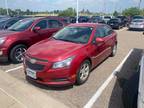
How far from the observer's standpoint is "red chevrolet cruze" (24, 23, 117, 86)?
3.77 metres

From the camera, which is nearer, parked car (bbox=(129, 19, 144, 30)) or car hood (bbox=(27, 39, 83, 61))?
car hood (bbox=(27, 39, 83, 61))

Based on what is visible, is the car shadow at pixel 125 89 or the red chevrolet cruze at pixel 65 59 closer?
the car shadow at pixel 125 89

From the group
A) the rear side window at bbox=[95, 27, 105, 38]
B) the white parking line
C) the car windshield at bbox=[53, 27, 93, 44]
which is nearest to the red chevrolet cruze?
the car windshield at bbox=[53, 27, 93, 44]

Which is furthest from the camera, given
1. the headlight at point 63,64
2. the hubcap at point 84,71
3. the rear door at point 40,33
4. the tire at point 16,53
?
the rear door at point 40,33

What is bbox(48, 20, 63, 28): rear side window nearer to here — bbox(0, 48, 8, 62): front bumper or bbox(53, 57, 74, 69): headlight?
bbox(0, 48, 8, 62): front bumper

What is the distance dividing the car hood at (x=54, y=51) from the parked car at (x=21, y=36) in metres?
1.78

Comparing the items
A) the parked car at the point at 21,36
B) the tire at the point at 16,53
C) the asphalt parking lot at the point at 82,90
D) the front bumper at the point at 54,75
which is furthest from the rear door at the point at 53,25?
the front bumper at the point at 54,75

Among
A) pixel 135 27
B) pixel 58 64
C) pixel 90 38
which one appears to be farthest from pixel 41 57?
pixel 135 27

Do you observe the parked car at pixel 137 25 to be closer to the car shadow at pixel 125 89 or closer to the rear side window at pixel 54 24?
Answer: the rear side window at pixel 54 24

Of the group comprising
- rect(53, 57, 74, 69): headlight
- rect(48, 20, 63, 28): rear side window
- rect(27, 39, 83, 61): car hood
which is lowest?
rect(53, 57, 74, 69): headlight

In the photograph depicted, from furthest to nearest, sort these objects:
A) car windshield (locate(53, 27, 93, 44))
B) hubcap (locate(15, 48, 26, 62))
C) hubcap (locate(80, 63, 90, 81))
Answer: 1. hubcap (locate(15, 48, 26, 62))
2. car windshield (locate(53, 27, 93, 44))
3. hubcap (locate(80, 63, 90, 81))

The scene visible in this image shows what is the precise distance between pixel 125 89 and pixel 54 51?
199 centimetres

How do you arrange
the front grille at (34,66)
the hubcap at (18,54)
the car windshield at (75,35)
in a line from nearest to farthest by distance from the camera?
the front grille at (34,66), the car windshield at (75,35), the hubcap at (18,54)

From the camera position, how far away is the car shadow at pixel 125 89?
8.91 feet
